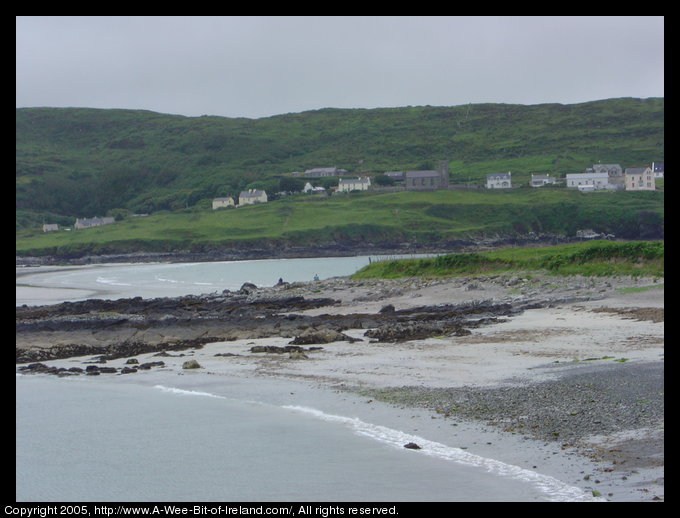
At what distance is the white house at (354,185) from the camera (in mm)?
157250

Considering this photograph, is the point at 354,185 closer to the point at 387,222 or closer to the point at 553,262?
the point at 387,222

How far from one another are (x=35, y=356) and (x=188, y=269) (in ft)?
209

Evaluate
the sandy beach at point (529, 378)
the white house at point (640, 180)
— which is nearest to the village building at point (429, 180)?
the white house at point (640, 180)

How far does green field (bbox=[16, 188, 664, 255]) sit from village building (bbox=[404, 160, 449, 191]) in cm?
688

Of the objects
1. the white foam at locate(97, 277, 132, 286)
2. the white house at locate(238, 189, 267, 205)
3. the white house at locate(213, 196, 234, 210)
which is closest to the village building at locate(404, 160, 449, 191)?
the white house at locate(238, 189, 267, 205)

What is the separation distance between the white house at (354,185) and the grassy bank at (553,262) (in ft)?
338

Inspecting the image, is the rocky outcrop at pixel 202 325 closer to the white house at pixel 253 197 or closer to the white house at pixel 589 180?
the white house at pixel 589 180

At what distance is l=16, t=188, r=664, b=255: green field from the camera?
116 meters

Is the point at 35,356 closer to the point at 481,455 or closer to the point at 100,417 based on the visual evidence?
the point at 100,417

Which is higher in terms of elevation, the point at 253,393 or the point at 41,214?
the point at 41,214

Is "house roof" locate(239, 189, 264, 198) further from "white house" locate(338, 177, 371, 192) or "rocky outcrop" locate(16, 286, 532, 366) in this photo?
"rocky outcrop" locate(16, 286, 532, 366)

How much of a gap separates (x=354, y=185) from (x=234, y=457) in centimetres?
14483
